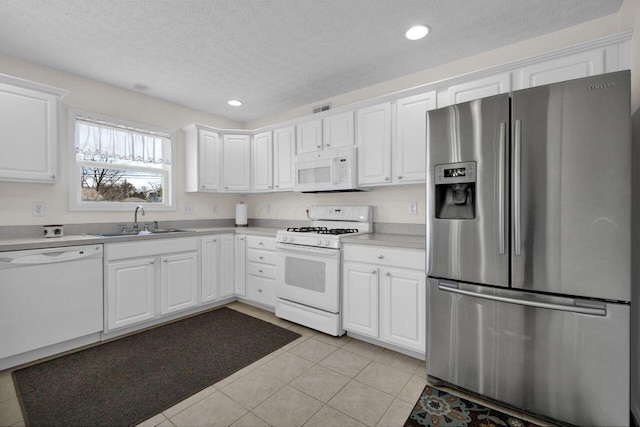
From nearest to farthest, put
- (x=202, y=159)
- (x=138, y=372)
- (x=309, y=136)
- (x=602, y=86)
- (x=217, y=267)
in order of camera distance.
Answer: (x=602, y=86) → (x=138, y=372) → (x=309, y=136) → (x=217, y=267) → (x=202, y=159)

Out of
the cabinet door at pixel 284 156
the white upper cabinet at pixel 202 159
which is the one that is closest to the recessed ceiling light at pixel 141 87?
the white upper cabinet at pixel 202 159

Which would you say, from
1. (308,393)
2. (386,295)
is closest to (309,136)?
(386,295)

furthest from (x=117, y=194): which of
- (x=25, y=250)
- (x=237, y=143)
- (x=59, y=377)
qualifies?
(x=59, y=377)

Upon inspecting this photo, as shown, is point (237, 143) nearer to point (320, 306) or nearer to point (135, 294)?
point (135, 294)

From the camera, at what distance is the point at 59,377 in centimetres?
213

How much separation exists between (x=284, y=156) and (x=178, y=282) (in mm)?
Result: 1888

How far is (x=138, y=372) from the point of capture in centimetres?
220

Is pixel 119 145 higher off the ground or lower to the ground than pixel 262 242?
higher

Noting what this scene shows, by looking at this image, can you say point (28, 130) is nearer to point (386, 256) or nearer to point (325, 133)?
point (325, 133)

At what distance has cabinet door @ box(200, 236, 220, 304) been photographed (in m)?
3.45

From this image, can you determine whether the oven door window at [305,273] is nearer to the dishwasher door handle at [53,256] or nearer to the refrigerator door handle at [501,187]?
the refrigerator door handle at [501,187]

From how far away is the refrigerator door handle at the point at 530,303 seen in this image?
1.53 metres

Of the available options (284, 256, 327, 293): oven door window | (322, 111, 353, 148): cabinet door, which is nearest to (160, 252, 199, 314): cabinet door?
(284, 256, 327, 293): oven door window

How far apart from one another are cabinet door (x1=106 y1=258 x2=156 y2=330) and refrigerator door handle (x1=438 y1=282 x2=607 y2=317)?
2.70 m
